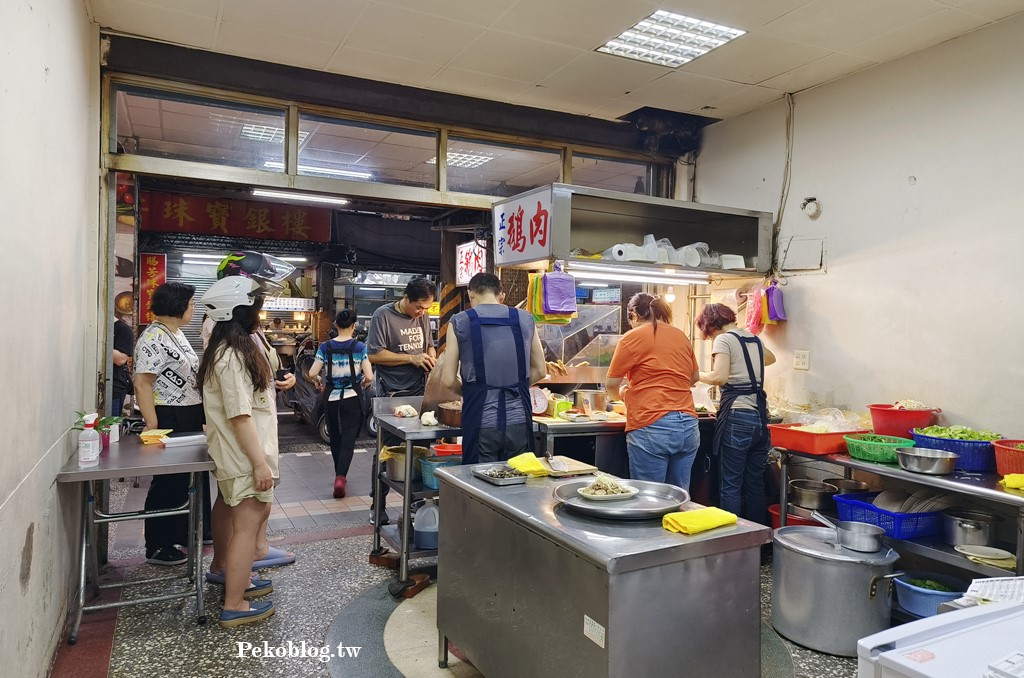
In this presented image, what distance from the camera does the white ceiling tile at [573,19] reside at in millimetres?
3814

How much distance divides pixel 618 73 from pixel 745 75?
0.92 m

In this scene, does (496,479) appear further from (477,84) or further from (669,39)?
(477,84)

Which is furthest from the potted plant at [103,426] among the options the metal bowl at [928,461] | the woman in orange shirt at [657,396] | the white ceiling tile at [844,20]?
the white ceiling tile at [844,20]

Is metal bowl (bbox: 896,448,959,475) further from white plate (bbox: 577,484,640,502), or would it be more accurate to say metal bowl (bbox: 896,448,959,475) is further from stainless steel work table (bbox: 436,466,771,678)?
white plate (bbox: 577,484,640,502)

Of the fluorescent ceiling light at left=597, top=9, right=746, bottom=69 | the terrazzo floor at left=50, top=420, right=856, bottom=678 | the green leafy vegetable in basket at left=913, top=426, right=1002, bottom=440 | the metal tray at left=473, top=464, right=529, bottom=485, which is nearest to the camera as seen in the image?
the metal tray at left=473, top=464, right=529, bottom=485

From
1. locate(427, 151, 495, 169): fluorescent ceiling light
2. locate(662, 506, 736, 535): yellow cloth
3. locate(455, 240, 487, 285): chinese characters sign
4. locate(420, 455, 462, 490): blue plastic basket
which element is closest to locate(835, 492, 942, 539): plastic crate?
locate(662, 506, 736, 535): yellow cloth

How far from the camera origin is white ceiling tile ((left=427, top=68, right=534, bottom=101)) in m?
4.94

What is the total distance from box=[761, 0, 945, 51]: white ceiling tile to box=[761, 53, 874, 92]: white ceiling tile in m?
0.24

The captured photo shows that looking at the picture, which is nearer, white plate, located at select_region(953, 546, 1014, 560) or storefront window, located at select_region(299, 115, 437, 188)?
white plate, located at select_region(953, 546, 1014, 560)

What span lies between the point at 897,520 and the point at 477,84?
4.11 metres

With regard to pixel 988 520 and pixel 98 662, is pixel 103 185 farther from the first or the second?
pixel 988 520

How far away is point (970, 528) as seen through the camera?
3488 mm

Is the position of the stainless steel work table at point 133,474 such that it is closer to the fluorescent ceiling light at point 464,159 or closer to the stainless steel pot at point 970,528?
the fluorescent ceiling light at point 464,159

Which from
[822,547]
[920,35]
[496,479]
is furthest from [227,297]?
[920,35]
